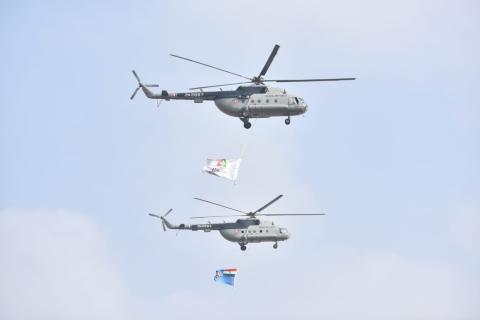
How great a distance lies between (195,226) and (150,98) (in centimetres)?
1893

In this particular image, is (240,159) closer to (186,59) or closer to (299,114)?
(299,114)

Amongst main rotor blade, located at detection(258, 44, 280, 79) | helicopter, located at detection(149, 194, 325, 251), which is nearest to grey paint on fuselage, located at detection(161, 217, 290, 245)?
helicopter, located at detection(149, 194, 325, 251)

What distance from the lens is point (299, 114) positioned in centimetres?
8150

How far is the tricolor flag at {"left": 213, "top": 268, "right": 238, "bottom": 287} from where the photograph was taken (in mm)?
97438

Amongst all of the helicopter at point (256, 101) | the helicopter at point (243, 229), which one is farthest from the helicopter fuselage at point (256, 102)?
the helicopter at point (243, 229)

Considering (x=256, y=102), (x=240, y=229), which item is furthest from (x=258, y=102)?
(x=240, y=229)

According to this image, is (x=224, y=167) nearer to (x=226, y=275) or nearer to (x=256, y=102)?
(x=256, y=102)

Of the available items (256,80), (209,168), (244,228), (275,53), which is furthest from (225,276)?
(275,53)

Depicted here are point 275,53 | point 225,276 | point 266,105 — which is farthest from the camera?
point 225,276

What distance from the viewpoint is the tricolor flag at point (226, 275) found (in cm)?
9744

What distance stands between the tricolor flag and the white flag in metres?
17.2

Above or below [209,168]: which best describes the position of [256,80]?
above

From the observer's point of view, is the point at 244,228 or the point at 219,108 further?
the point at 244,228

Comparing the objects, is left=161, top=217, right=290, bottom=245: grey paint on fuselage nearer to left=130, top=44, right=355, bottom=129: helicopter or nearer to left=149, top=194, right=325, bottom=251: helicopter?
left=149, top=194, right=325, bottom=251: helicopter
